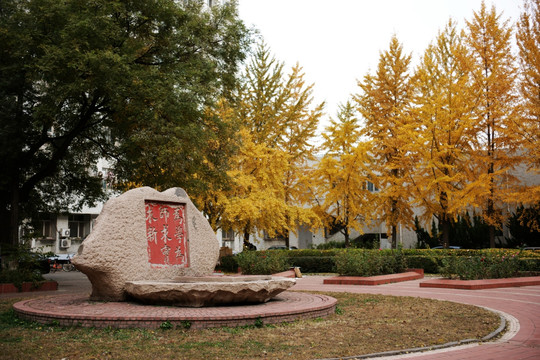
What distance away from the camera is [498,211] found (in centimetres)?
2120

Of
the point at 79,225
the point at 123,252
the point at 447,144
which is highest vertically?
the point at 447,144

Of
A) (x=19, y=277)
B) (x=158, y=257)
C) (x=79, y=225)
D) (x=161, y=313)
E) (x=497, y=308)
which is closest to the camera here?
(x=161, y=313)

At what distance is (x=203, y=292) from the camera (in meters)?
8.45

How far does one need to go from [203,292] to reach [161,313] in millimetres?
875

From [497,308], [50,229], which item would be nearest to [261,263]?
[497,308]

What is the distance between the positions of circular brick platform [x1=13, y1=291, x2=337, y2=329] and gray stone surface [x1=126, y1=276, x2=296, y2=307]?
0.55 ft

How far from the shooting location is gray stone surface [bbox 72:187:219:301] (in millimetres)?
9195

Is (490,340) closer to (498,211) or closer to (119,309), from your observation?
(119,309)

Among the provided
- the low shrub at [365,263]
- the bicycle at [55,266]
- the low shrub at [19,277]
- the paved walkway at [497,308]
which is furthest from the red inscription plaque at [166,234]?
the bicycle at [55,266]

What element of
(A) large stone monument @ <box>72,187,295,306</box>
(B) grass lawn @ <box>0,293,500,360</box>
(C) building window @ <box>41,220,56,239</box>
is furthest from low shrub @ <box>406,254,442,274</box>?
(C) building window @ <box>41,220,56,239</box>

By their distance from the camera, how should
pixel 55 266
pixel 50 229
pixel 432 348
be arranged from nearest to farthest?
pixel 432 348
pixel 55 266
pixel 50 229

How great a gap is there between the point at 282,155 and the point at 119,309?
1474 cm

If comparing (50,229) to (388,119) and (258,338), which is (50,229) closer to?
(388,119)

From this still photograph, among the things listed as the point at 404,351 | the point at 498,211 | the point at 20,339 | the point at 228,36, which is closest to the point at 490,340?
the point at 404,351
